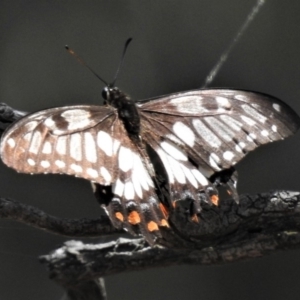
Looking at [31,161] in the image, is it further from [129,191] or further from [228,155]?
[228,155]

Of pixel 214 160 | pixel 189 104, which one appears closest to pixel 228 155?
pixel 214 160

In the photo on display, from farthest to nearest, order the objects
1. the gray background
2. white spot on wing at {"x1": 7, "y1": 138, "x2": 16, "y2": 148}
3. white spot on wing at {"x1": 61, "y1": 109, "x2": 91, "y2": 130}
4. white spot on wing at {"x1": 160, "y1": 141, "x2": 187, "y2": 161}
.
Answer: the gray background, white spot on wing at {"x1": 160, "y1": 141, "x2": 187, "y2": 161}, white spot on wing at {"x1": 61, "y1": 109, "x2": 91, "y2": 130}, white spot on wing at {"x1": 7, "y1": 138, "x2": 16, "y2": 148}

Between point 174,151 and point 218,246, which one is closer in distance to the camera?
point 218,246

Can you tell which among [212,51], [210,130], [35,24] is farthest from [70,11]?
[210,130]

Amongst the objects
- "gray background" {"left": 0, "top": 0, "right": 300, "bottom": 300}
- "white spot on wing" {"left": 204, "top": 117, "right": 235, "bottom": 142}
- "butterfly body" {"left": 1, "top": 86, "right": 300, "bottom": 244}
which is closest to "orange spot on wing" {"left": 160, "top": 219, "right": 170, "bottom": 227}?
"butterfly body" {"left": 1, "top": 86, "right": 300, "bottom": 244}

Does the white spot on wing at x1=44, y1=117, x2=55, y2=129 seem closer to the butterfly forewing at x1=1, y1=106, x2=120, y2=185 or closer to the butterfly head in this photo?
the butterfly forewing at x1=1, y1=106, x2=120, y2=185

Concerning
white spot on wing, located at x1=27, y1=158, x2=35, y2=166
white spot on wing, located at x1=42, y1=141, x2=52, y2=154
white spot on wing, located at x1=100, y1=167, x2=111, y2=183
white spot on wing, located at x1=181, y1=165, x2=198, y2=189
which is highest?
white spot on wing, located at x1=42, y1=141, x2=52, y2=154
